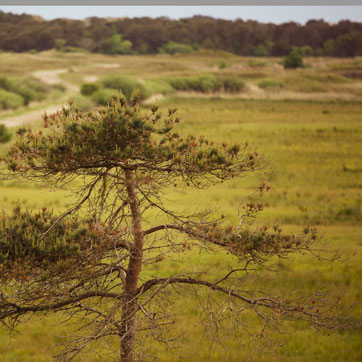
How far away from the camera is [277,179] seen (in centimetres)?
2994

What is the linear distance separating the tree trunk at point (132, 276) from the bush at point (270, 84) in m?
51.2

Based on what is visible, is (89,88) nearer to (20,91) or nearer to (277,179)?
(20,91)

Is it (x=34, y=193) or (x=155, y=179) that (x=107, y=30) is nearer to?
(x=34, y=193)

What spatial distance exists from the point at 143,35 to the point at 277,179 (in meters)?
68.5

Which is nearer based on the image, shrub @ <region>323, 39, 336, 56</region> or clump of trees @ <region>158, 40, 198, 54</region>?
shrub @ <region>323, 39, 336, 56</region>

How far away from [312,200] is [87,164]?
66.4 feet

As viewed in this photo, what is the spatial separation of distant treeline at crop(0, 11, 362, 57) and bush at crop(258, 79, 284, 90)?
4.59 metres

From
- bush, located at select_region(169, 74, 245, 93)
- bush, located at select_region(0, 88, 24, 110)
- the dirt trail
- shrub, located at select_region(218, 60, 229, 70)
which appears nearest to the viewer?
the dirt trail

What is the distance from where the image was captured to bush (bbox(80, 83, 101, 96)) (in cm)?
6106

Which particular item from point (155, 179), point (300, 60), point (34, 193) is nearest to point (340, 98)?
point (300, 60)

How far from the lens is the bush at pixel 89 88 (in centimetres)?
6106

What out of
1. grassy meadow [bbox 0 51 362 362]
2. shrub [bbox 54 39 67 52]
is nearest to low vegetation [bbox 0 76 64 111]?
grassy meadow [bbox 0 51 362 362]

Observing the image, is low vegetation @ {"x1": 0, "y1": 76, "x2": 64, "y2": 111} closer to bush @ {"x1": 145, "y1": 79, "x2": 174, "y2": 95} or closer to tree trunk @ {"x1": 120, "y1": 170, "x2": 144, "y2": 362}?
bush @ {"x1": 145, "y1": 79, "x2": 174, "y2": 95}

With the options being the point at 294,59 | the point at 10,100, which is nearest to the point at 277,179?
the point at 294,59
